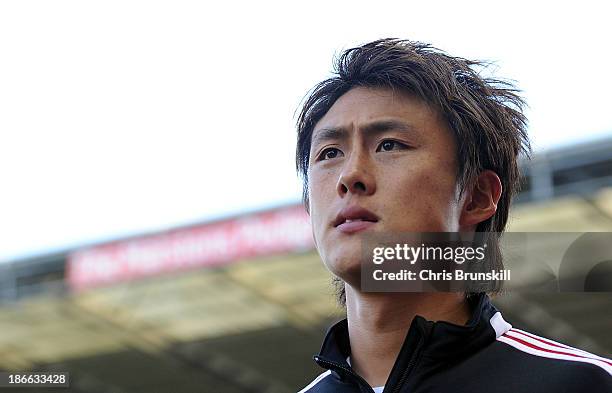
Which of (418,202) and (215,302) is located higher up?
(418,202)

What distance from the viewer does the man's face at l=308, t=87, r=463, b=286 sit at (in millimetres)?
2303

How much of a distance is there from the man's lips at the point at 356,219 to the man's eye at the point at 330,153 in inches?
9.5

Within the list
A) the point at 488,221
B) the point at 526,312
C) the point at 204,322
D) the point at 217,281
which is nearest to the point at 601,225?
the point at 526,312

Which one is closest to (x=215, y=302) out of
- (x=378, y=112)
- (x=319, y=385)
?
(x=319, y=385)

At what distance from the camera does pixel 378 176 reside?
7.67 feet

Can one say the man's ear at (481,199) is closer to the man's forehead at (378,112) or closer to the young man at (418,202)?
the young man at (418,202)

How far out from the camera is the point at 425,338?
7.51ft

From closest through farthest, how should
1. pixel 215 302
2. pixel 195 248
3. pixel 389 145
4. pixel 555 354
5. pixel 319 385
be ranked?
pixel 555 354 < pixel 389 145 < pixel 319 385 < pixel 195 248 < pixel 215 302

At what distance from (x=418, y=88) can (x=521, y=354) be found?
685 millimetres

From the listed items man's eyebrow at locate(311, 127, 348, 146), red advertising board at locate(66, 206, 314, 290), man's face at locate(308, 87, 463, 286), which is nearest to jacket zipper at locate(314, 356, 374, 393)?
man's face at locate(308, 87, 463, 286)

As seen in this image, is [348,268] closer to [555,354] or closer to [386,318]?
[386,318]

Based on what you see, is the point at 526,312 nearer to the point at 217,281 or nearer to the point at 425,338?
the point at 217,281

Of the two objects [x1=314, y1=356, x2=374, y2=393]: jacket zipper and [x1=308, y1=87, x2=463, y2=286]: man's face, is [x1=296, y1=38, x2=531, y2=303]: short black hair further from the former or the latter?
[x1=314, y1=356, x2=374, y2=393]: jacket zipper

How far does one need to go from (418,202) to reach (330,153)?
30cm
